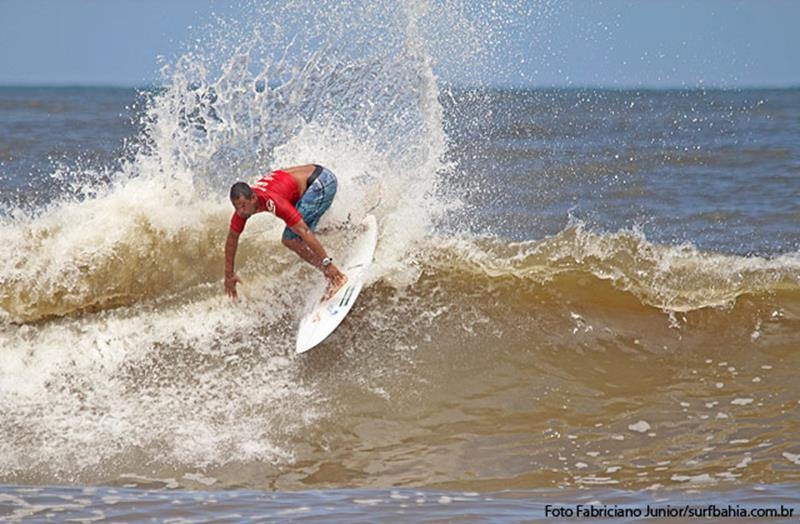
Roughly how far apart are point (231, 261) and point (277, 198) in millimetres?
667

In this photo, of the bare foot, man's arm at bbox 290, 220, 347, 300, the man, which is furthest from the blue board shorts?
the bare foot

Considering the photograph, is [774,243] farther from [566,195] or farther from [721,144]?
[721,144]

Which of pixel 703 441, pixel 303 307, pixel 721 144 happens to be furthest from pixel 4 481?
pixel 721 144

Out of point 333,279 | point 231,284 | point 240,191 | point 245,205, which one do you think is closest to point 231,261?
point 231,284

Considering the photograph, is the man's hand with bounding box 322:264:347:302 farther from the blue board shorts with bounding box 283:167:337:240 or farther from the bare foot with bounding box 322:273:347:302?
the blue board shorts with bounding box 283:167:337:240

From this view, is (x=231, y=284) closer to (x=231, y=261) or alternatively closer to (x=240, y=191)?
(x=231, y=261)

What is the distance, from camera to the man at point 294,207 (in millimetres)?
8586

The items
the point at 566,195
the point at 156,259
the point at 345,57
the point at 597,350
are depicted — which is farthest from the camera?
the point at 566,195

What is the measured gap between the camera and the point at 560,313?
9.66 metres

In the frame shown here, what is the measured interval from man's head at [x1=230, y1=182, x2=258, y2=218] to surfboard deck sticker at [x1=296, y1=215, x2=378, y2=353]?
1.02m

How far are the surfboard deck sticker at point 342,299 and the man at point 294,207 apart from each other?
4.3 inches

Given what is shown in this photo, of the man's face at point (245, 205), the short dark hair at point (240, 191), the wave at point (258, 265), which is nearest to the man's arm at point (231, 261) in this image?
the man's face at point (245, 205)

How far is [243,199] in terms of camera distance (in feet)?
27.8

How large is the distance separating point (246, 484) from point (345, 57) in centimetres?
584
